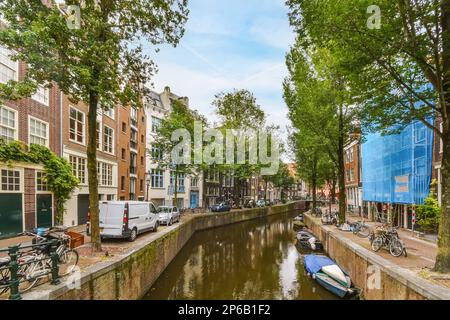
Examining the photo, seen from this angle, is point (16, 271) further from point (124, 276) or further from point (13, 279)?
point (124, 276)

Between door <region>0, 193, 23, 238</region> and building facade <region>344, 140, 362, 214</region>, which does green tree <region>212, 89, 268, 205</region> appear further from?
door <region>0, 193, 23, 238</region>

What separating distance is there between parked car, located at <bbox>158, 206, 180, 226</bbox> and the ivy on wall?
6810 mm

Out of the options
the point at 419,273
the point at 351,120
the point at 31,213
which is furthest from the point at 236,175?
the point at 419,273

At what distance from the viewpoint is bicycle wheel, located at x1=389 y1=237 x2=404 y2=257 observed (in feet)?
35.4

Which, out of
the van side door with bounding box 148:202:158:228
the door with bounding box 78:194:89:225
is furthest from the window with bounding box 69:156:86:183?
the van side door with bounding box 148:202:158:228

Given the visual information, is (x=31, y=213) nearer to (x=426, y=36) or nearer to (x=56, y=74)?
(x=56, y=74)

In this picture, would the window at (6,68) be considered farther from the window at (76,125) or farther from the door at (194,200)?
the door at (194,200)

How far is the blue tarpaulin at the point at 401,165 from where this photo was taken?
56.2 ft

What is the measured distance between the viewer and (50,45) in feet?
26.7

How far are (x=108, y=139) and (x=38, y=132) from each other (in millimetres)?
9247

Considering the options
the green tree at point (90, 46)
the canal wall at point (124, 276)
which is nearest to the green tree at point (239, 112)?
the canal wall at point (124, 276)

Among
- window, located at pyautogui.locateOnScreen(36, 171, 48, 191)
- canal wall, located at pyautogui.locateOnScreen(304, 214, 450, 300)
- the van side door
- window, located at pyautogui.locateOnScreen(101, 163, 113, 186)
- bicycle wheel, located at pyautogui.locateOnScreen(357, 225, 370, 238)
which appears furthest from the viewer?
window, located at pyautogui.locateOnScreen(101, 163, 113, 186)

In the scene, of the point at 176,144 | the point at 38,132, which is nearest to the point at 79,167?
the point at 38,132

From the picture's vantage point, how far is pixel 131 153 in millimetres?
32344
